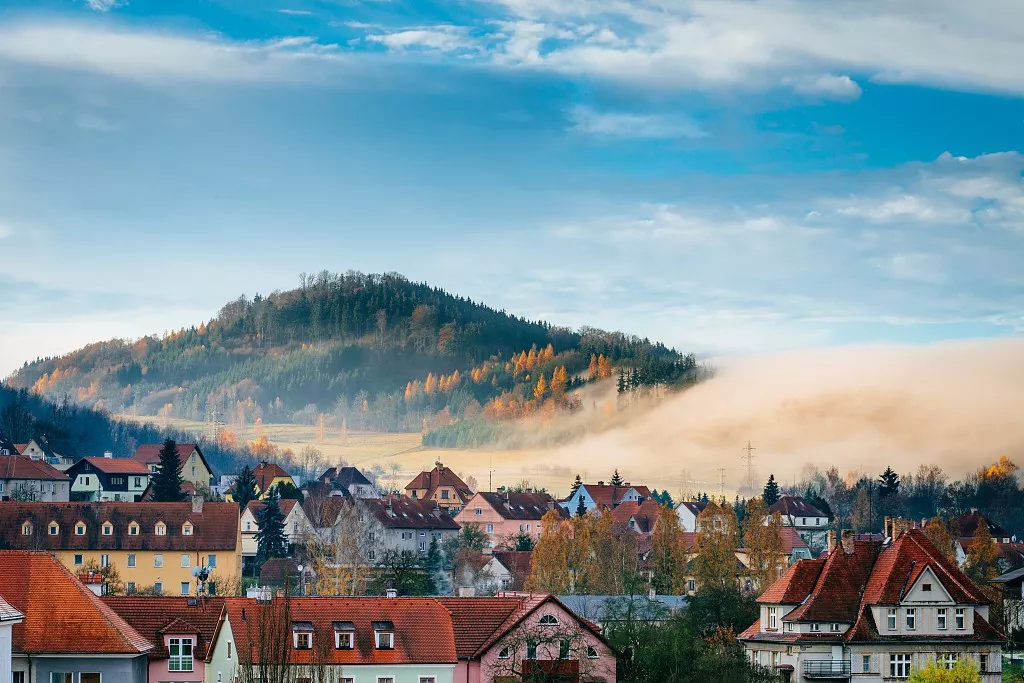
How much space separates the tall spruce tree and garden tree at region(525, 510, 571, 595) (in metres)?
40.5

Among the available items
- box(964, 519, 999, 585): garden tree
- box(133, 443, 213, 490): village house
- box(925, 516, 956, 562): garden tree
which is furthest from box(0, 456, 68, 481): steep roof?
box(964, 519, 999, 585): garden tree

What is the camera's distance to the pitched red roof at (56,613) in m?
57.2

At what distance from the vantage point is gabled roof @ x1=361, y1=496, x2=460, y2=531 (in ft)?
517

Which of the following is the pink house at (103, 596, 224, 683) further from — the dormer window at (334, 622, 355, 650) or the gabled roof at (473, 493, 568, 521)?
the gabled roof at (473, 493, 568, 521)

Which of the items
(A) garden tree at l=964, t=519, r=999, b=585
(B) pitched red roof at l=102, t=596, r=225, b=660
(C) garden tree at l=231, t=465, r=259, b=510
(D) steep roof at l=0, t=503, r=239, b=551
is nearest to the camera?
(B) pitched red roof at l=102, t=596, r=225, b=660

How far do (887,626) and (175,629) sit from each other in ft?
96.0

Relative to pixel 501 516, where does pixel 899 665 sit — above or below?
below

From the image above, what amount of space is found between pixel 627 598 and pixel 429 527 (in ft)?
219

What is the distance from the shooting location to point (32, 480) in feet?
552

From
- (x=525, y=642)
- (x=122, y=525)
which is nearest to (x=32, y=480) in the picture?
(x=122, y=525)

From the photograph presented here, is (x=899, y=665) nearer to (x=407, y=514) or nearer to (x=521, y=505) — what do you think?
(x=407, y=514)

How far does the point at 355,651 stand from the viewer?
6266 cm

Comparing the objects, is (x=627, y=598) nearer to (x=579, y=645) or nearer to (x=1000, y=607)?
(x=1000, y=607)

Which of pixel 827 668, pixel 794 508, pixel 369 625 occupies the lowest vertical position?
pixel 827 668
